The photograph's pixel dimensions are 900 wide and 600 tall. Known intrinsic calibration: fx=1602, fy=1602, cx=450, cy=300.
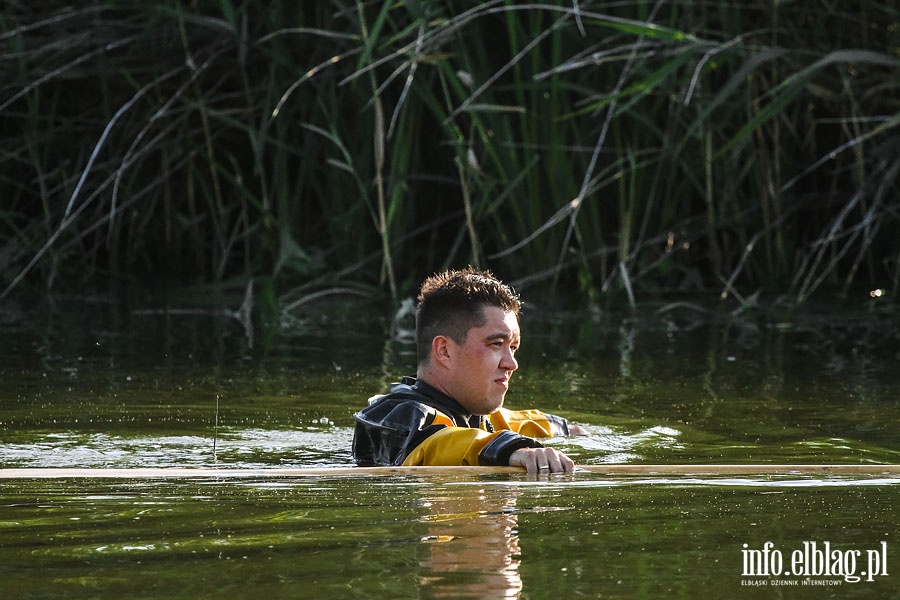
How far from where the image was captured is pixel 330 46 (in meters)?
6.67

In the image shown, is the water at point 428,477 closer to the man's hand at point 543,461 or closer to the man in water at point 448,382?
the man's hand at point 543,461

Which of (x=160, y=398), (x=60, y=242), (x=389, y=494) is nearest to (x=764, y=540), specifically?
(x=389, y=494)

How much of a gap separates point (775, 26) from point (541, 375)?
1738 mm

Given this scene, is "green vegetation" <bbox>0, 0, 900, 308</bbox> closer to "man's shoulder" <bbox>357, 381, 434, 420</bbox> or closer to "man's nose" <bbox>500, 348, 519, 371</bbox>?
"man's nose" <bbox>500, 348, 519, 371</bbox>

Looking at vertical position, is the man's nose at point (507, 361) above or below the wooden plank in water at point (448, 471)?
above

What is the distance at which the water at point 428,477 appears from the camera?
2.12 meters

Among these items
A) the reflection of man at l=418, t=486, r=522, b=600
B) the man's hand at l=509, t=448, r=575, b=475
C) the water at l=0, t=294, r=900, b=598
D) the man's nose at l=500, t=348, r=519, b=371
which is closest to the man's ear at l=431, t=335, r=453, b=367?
the man's nose at l=500, t=348, r=519, b=371

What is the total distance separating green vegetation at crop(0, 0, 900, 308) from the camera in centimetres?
603

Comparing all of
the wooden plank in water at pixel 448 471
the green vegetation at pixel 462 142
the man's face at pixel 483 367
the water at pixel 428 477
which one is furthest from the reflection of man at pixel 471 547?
the green vegetation at pixel 462 142

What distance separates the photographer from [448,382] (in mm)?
3742

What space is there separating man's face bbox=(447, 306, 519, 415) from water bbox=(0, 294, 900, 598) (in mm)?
290

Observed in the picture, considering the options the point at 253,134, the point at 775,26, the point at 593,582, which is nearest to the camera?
the point at 593,582

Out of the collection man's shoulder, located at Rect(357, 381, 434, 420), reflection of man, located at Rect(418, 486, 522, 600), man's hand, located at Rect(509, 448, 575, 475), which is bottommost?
reflection of man, located at Rect(418, 486, 522, 600)

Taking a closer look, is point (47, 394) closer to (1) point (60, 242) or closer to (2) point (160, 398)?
(2) point (160, 398)
